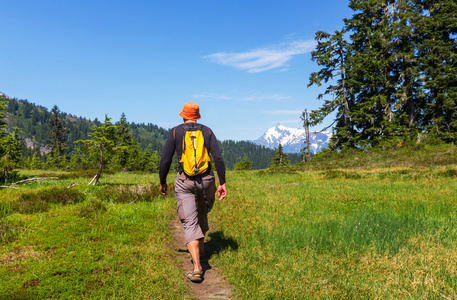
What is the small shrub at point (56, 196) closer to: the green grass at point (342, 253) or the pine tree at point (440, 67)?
the green grass at point (342, 253)

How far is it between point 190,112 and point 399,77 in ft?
114

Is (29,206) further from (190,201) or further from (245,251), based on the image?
(245,251)

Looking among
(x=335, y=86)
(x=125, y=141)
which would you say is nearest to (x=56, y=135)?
(x=125, y=141)

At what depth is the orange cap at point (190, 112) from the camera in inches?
184

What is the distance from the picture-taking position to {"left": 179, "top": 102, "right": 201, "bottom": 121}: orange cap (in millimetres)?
4668

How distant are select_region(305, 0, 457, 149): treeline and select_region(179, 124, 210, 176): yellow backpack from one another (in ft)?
98.0

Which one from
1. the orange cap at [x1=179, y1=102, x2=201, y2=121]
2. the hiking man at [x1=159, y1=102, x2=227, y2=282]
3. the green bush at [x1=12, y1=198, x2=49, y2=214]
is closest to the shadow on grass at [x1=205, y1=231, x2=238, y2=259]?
the hiking man at [x1=159, y1=102, x2=227, y2=282]

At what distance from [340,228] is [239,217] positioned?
2.86 m

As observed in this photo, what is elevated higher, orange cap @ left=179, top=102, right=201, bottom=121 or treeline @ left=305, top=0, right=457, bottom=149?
treeline @ left=305, top=0, right=457, bottom=149

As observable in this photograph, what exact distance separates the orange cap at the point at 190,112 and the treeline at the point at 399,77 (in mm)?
29651

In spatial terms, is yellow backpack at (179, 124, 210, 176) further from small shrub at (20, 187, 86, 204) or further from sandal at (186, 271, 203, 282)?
small shrub at (20, 187, 86, 204)

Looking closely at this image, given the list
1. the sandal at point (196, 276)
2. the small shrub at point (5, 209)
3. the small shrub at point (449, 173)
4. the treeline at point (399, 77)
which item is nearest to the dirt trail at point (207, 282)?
the sandal at point (196, 276)

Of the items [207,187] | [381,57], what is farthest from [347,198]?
[381,57]

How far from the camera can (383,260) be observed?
163 inches
